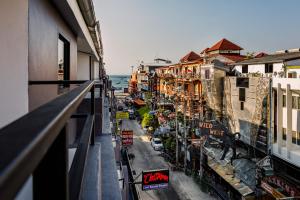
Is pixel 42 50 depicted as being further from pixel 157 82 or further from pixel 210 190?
pixel 157 82

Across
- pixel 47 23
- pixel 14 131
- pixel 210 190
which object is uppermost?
pixel 47 23

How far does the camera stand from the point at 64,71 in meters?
6.34

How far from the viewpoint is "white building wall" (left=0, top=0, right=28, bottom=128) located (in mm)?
2682

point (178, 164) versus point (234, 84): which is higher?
point (234, 84)

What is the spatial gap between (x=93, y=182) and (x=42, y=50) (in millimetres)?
2067

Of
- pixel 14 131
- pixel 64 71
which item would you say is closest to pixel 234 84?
pixel 64 71

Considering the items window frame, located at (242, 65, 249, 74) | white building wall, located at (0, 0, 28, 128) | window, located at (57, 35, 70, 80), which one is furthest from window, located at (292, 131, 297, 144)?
white building wall, located at (0, 0, 28, 128)

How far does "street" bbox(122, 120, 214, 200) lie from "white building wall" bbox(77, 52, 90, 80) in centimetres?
901

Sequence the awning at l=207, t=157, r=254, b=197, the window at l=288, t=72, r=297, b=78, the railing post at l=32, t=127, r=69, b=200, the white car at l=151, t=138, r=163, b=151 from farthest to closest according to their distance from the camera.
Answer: the white car at l=151, t=138, r=163, b=151, the window at l=288, t=72, r=297, b=78, the awning at l=207, t=157, r=254, b=197, the railing post at l=32, t=127, r=69, b=200

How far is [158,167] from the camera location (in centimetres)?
2527

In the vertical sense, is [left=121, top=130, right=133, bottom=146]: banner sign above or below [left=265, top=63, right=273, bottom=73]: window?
below

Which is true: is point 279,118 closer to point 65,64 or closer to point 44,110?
point 65,64

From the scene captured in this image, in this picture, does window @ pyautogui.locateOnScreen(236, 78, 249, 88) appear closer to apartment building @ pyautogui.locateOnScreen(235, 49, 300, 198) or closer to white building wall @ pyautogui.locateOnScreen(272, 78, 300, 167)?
apartment building @ pyautogui.locateOnScreen(235, 49, 300, 198)

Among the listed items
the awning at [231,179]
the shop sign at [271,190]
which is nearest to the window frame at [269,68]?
the awning at [231,179]
